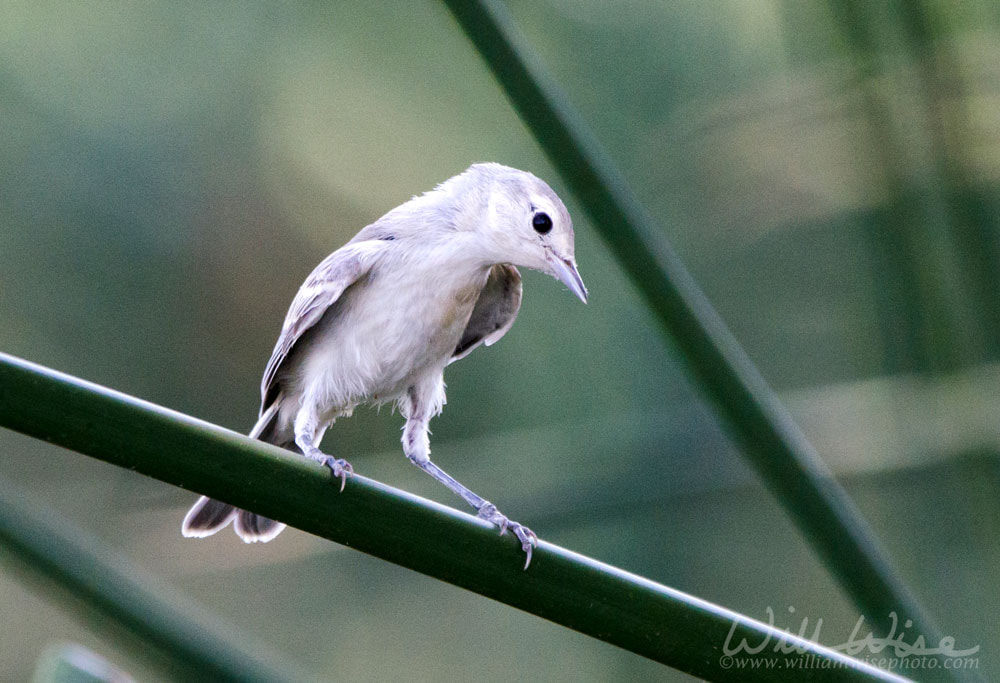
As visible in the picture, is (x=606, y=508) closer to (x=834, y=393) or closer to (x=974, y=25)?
(x=834, y=393)

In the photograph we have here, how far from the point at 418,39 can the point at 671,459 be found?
1.55 meters

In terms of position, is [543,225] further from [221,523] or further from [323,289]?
[221,523]

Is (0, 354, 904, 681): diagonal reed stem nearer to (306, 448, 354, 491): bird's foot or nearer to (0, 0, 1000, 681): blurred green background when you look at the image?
(306, 448, 354, 491): bird's foot

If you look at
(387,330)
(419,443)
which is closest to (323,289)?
(387,330)

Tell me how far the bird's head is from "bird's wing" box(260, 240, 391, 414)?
0.17m

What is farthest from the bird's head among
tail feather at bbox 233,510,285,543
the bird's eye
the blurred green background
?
the blurred green background

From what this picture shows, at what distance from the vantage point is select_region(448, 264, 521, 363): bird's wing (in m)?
1.80

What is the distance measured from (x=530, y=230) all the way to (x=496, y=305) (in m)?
0.25

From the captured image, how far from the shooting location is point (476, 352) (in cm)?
325

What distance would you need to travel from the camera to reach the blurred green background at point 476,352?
2.71m

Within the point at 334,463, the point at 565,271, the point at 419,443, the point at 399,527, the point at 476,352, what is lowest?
the point at 399,527

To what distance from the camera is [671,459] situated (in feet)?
9.29

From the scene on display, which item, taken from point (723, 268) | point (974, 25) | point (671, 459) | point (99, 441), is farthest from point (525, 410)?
point (99, 441)

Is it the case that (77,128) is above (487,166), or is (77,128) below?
above
